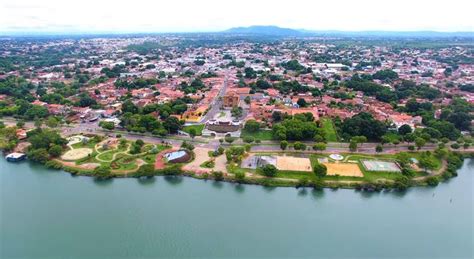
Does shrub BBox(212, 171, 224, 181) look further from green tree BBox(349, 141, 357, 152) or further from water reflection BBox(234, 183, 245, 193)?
green tree BBox(349, 141, 357, 152)

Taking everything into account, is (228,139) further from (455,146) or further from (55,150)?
(455,146)

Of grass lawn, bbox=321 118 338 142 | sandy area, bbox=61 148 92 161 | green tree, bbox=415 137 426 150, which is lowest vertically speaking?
sandy area, bbox=61 148 92 161

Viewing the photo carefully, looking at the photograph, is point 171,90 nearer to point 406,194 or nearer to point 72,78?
point 72,78

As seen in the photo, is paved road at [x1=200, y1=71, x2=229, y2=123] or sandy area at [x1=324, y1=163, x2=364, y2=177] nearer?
sandy area at [x1=324, y1=163, x2=364, y2=177]

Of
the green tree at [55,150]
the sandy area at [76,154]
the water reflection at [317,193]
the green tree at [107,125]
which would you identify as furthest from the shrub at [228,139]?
the green tree at [55,150]

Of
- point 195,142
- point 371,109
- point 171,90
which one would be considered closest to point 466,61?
point 371,109

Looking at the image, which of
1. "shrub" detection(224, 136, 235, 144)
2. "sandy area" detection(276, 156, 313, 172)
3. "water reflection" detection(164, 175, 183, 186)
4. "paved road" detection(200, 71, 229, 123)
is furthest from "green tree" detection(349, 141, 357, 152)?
"paved road" detection(200, 71, 229, 123)
